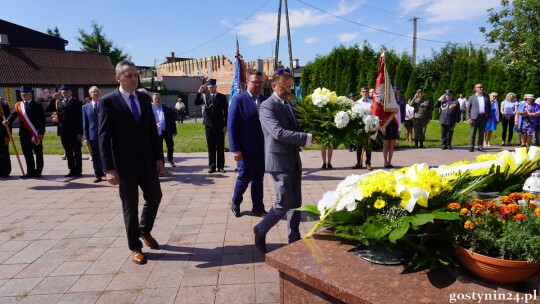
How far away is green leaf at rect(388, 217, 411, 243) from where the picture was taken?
69.1 inches

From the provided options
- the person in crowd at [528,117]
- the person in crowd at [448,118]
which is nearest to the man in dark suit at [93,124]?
the person in crowd at [448,118]

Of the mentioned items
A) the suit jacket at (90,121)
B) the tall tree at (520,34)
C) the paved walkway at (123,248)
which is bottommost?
the paved walkway at (123,248)

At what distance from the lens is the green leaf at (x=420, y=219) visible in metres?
1.78

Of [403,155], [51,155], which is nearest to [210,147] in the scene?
[403,155]

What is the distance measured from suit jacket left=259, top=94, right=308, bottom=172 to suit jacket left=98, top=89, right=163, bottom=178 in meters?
1.19

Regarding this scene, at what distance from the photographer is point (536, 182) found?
2189 mm

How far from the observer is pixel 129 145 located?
3695mm

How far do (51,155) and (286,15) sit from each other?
1635 centimetres

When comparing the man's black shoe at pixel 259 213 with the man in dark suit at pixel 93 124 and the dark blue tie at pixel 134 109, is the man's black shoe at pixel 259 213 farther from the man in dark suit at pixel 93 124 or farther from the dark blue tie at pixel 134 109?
the man in dark suit at pixel 93 124

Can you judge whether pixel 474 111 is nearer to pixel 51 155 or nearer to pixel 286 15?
pixel 51 155

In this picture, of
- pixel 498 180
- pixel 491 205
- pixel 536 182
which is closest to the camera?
pixel 491 205

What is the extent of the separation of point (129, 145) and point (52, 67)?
36.0m

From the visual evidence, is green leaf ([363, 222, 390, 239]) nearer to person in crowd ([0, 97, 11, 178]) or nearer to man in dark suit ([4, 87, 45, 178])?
man in dark suit ([4, 87, 45, 178])

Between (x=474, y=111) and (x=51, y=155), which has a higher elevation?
(x=474, y=111)
